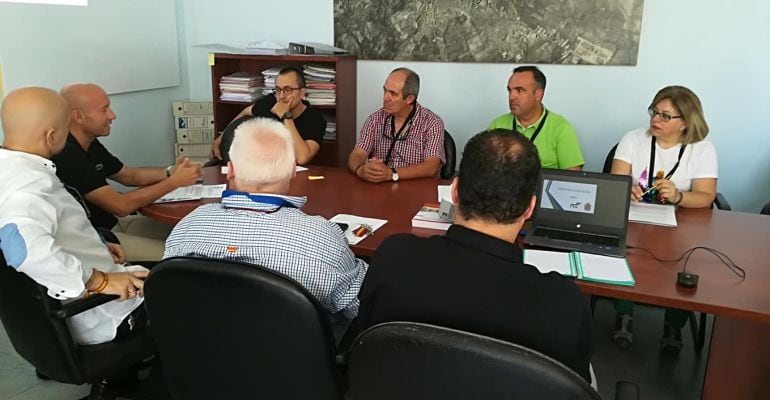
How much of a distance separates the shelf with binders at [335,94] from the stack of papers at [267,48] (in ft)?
0.13

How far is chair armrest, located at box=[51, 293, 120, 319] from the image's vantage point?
5.34 ft

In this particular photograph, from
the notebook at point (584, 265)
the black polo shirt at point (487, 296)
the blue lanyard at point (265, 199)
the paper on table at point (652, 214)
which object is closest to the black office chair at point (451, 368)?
the black polo shirt at point (487, 296)

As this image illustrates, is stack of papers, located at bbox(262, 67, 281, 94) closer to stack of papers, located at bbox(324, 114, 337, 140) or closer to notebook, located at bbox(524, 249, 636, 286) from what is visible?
stack of papers, located at bbox(324, 114, 337, 140)

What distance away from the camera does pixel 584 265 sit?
177cm

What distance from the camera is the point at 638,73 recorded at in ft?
11.6

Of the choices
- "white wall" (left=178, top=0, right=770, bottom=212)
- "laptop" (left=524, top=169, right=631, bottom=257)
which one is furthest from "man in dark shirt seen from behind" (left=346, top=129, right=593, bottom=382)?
"white wall" (left=178, top=0, right=770, bottom=212)

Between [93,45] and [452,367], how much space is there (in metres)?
3.58

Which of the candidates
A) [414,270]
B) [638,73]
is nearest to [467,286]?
[414,270]

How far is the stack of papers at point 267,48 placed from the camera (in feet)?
13.1

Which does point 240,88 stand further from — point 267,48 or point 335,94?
point 335,94

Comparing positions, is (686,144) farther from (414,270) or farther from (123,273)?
(123,273)

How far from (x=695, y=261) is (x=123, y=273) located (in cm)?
176

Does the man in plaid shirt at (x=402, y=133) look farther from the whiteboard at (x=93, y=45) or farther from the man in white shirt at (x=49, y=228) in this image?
the whiteboard at (x=93, y=45)

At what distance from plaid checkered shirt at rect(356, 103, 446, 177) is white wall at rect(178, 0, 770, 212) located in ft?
2.45
